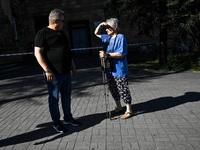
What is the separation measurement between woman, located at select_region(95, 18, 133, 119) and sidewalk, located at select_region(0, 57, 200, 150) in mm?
539

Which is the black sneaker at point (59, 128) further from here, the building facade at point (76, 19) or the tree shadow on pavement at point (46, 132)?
the building facade at point (76, 19)

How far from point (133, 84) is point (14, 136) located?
4.37 metres

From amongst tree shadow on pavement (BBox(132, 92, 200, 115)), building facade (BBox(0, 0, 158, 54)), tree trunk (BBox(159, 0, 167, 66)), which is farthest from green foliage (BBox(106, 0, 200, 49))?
building facade (BBox(0, 0, 158, 54))

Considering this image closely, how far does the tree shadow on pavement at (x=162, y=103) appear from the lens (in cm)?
431

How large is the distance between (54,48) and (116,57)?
1098 mm

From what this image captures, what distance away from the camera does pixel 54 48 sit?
316cm

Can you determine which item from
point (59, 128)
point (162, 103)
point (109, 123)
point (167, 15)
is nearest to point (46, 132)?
point (59, 128)

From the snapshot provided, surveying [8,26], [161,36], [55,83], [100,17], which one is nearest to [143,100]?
[55,83]

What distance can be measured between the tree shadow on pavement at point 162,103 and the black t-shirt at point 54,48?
193cm

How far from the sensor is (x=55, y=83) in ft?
10.7

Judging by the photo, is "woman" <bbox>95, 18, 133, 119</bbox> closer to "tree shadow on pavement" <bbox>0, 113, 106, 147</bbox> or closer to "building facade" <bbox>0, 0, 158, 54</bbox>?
"tree shadow on pavement" <bbox>0, 113, 106, 147</bbox>

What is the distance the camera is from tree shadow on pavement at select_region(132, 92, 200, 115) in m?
4.31

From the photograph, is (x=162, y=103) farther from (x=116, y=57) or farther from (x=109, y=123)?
(x=116, y=57)

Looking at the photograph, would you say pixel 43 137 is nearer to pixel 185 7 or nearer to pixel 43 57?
pixel 43 57
